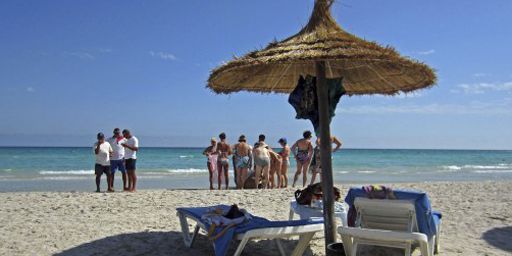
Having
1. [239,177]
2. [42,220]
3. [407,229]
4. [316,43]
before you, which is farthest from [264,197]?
[316,43]

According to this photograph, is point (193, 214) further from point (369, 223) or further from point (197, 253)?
point (369, 223)

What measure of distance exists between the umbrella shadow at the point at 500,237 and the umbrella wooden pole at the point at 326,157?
2101 millimetres

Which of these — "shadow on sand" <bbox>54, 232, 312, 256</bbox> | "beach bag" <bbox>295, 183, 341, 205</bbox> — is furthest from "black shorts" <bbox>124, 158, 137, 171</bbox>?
"beach bag" <bbox>295, 183, 341, 205</bbox>

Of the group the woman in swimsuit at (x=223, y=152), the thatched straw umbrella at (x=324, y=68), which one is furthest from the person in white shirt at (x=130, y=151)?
the thatched straw umbrella at (x=324, y=68)

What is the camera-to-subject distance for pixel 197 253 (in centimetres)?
438

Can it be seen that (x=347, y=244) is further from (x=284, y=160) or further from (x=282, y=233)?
(x=284, y=160)

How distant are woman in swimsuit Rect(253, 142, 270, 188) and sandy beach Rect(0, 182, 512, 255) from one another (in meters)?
1.07

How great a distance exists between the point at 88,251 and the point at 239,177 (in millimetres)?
5924

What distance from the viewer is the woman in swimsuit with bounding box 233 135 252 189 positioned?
32.5ft

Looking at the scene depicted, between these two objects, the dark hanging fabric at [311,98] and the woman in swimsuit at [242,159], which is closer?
the dark hanging fabric at [311,98]

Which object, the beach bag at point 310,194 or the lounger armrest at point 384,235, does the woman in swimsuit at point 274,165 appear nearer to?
the beach bag at point 310,194

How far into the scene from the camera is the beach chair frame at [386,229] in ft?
11.1

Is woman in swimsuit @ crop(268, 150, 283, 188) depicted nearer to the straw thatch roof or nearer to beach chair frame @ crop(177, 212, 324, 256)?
the straw thatch roof

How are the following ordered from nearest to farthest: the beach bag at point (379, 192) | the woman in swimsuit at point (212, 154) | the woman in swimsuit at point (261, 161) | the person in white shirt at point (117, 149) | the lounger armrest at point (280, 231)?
the lounger armrest at point (280, 231) < the beach bag at point (379, 192) < the person in white shirt at point (117, 149) < the woman in swimsuit at point (261, 161) < the woman in swimsuit at point (212, 154)
